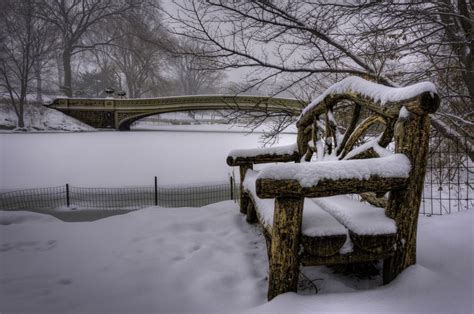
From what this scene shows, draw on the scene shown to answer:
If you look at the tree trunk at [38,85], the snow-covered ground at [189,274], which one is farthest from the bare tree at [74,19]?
the snow-covered ground at [189,274]

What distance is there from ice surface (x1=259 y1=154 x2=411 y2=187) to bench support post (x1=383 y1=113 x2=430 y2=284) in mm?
72

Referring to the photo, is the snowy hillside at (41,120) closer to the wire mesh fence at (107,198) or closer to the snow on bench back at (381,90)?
the wire mesh fence at (107,198)

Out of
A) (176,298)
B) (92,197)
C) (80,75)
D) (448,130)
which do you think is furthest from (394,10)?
(80,75)

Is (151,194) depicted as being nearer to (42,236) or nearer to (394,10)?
(42,236)

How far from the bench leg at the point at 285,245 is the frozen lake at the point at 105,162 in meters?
6.61

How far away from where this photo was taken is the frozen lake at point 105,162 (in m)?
7.44

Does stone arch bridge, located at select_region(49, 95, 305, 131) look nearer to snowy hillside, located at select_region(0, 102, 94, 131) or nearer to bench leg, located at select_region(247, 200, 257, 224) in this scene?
snowy hillside, located at select_region(0, 102, 94, 131)

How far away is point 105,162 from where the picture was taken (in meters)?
8.82

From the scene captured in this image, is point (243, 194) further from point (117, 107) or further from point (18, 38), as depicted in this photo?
point (117, 107)

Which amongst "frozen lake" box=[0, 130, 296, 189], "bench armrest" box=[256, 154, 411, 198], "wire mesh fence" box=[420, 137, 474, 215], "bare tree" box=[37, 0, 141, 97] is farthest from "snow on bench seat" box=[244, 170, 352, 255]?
"bare tree" box=[37, 0, 141, 97]

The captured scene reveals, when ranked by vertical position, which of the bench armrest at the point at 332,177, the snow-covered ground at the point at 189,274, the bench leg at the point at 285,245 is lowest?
the snow-covered ground at the point at 189,274

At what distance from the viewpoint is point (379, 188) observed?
127cm

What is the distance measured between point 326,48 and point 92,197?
6613 mm

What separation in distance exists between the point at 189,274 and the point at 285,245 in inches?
36.3
